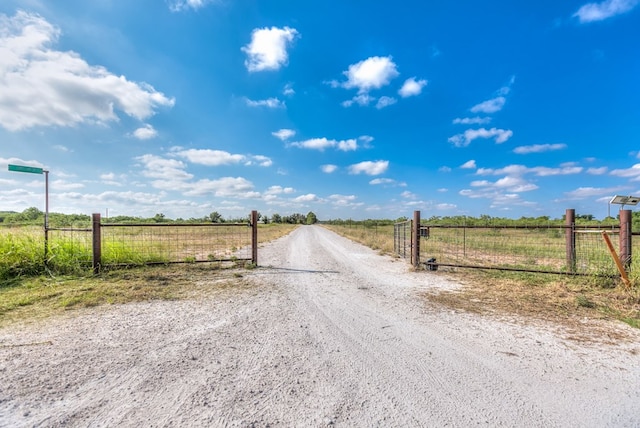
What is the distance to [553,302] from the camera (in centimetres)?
501

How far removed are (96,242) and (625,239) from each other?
1186 centimetres

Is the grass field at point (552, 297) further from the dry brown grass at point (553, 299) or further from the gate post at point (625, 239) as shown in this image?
the gate post at point (625, 239)

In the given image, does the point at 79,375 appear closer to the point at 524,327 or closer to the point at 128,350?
the point at 128,350

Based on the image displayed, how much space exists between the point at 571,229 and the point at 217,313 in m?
7.89

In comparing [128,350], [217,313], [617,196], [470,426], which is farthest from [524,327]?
[128,350]

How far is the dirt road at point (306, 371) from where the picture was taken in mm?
2139

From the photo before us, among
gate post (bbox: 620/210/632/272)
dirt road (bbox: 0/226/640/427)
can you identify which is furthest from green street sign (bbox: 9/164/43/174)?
gate post (bbox: 620/210/632/272)

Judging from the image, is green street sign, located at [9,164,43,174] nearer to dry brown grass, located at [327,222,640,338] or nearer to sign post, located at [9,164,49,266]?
sign post, located at [9,164,49,266]

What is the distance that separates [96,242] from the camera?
23.4ft

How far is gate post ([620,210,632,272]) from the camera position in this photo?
5844mm

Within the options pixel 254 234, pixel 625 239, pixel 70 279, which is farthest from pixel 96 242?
pixel 625 239

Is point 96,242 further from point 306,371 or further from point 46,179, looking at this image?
point 306,371

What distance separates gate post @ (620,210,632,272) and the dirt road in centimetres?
334

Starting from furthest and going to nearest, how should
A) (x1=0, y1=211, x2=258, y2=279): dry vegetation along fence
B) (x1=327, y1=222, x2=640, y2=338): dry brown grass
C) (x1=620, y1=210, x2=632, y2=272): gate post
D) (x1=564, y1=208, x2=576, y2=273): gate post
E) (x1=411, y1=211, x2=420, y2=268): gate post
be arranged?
1. (x1=411, y1=211, x2=420, y2=268): gate post
2. (x1=0, y1=211, x2=258, y2=279): dry vegetation along fence
3. (x1=564, y1=208, x2=576, y2=273): gate post
4. (x1=620, y1=210, x2=632, y2=272): gate post
5. (x1=327, y1=222, x2=640, y2=338): dry brown grass
